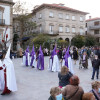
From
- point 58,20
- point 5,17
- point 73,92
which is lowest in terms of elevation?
point 73,92

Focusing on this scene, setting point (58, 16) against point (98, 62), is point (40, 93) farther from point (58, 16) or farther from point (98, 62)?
point (58, 16)

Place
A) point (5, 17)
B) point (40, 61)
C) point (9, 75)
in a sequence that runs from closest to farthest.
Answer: point (9, 75) → point (40, 61) → point (5, 17)

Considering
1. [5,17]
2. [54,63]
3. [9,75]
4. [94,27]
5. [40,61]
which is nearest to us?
[9,75]

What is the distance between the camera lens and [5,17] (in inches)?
990

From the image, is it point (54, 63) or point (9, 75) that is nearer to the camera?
point (9, 75)

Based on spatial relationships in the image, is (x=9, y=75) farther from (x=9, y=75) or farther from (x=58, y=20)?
(x=58, y=20)

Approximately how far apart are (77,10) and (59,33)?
24.9ft

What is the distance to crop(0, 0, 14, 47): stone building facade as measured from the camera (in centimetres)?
2461

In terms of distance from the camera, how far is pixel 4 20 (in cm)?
2498

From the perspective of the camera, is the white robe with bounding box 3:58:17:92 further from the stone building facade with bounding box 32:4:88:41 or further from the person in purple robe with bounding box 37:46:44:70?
the stone building facade with bounding box 32:4:88:41

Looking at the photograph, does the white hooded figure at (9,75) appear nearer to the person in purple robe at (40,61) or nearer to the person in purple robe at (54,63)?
the person in purple robe at (54,63)

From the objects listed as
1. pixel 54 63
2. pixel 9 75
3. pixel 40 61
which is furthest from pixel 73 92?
pixel 40 61

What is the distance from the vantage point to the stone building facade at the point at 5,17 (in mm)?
24609

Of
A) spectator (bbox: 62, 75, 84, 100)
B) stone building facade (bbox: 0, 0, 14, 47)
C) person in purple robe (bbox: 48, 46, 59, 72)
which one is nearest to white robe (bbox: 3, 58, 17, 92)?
spectator (bbox: 62, 75, 84, 100)
